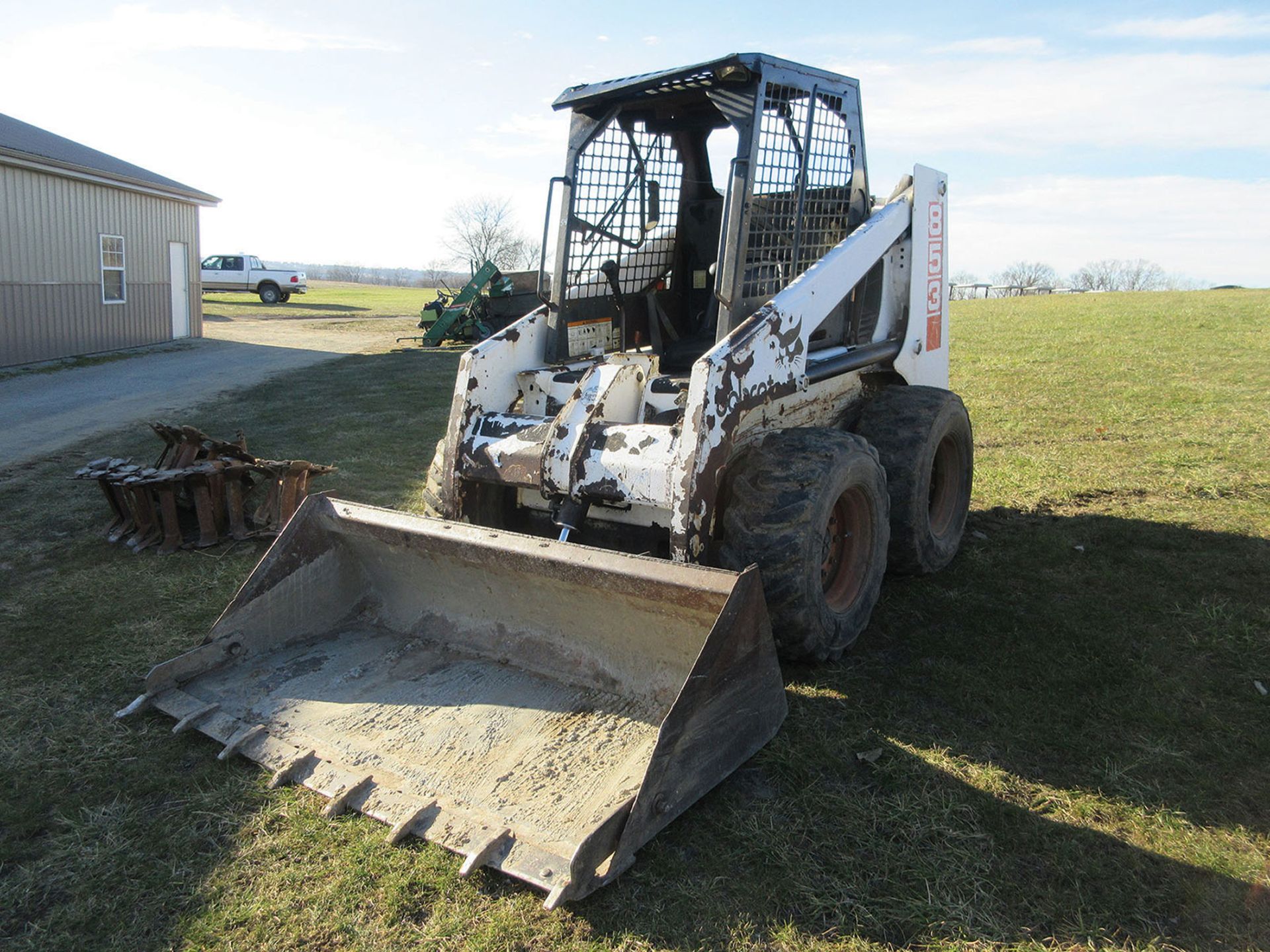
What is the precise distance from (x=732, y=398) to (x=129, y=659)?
2.90 m

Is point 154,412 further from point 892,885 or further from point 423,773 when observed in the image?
point 892,885

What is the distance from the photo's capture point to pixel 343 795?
120 inches

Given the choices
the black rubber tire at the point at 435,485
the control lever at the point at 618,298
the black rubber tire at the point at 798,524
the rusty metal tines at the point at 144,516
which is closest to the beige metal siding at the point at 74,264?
the rusty metal tines at the point at 144,516

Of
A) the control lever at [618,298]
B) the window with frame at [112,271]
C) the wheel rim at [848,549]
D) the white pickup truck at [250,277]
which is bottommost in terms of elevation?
the wheel rim at [848,549]

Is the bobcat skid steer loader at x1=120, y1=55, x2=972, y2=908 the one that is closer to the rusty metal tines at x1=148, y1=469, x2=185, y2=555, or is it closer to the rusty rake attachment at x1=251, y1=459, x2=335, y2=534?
the rusty rake attachment at x1=251, y1=459, x2=335, y2=534

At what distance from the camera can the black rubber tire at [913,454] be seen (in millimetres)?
4965

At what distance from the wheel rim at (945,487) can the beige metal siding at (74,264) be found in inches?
596

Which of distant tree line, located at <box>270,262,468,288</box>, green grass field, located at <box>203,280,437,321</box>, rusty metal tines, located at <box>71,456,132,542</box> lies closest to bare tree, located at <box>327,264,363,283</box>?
distant tree line, located at <box>270,262,468,288</box>

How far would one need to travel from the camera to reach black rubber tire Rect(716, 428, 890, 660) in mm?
3715

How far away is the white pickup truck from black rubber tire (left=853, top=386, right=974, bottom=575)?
34134mm

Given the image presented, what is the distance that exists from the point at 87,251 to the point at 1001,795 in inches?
735

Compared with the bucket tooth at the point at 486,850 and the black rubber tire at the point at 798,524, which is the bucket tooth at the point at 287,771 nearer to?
the bucket tooth at the point at 486,850

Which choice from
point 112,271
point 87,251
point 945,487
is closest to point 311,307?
point 112,271

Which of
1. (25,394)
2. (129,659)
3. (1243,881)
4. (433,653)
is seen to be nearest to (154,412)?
(25,394)
